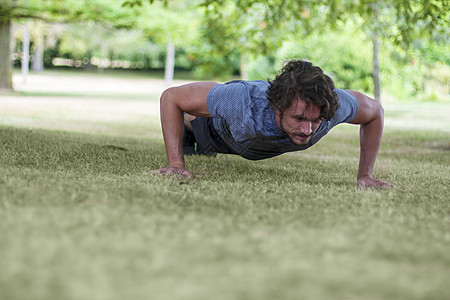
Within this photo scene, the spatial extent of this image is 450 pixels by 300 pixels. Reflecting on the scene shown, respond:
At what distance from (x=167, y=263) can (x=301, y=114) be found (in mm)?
1752

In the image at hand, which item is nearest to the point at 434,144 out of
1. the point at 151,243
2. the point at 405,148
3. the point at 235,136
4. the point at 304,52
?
the point at 405,148

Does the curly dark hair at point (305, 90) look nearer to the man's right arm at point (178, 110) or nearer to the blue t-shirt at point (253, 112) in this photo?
the blue t-shirt at point (253, 112)

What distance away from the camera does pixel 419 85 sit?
22172 mm

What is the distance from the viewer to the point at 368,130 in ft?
12.6

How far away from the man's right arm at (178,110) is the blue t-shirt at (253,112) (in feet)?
0.38

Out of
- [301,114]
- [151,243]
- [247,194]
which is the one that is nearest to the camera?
[151,243]

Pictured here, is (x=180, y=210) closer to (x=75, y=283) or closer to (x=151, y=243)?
(x=151, y=243)

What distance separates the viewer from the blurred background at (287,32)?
25.6ft

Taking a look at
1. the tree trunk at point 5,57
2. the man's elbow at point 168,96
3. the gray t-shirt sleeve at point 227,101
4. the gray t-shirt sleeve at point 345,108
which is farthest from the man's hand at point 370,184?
the tree trunk at point 5,57

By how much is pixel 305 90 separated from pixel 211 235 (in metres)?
1.44

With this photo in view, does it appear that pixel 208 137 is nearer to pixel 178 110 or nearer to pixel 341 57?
pixel 178 110

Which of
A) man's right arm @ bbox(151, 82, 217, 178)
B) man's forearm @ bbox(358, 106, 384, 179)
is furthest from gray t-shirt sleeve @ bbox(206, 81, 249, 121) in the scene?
man's forearm @ bbox(358, 106, 384, 179)

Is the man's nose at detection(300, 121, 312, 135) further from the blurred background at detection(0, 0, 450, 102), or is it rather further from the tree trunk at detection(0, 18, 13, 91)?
the tree trunk at detection(0, 18, 13, 91)

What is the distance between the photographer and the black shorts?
13.5 feet
